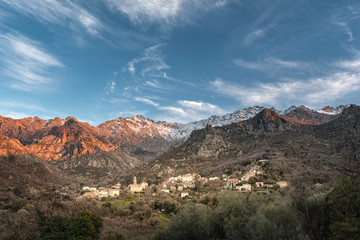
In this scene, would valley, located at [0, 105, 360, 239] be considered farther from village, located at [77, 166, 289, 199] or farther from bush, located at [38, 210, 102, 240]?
bush, located at [38, 210, 102, 240]

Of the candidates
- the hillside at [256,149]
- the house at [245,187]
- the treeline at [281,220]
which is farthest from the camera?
the hillside at [256,149]

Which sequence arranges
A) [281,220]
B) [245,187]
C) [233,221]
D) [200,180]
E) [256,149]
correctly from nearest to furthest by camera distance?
[281,220]
[233,221]
[245,187]
[200,180]
[256,149]

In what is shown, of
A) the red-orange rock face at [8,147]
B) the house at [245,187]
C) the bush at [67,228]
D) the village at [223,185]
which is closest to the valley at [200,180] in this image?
the village at [223,185]

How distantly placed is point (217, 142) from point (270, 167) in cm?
8337

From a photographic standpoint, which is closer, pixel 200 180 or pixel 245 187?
pixel 245 187

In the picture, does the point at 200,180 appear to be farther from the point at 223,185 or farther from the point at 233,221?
the point at 233,221

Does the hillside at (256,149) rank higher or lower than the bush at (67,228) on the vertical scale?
higher

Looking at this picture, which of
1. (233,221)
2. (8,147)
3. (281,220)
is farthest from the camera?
(8,147)

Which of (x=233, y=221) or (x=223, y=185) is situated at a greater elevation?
(x=233, y=221)

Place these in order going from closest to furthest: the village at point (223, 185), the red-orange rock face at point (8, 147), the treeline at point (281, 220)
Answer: the treeline at point (281, 220), the village at point (223, 185), the red-orange rock face at point (8, 147)

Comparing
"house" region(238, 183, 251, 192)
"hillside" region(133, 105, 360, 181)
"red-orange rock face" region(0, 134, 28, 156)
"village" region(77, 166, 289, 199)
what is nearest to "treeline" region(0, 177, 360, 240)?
"house" region(238, 183, 251, 192)

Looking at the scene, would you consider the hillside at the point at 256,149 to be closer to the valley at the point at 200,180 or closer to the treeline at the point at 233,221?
the valley at the point at 200,180

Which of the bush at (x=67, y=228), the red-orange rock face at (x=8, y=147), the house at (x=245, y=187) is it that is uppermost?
the red-orange rock face at (x=8, y=147)

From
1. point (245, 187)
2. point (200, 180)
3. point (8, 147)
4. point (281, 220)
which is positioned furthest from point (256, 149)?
point (8, 147)
